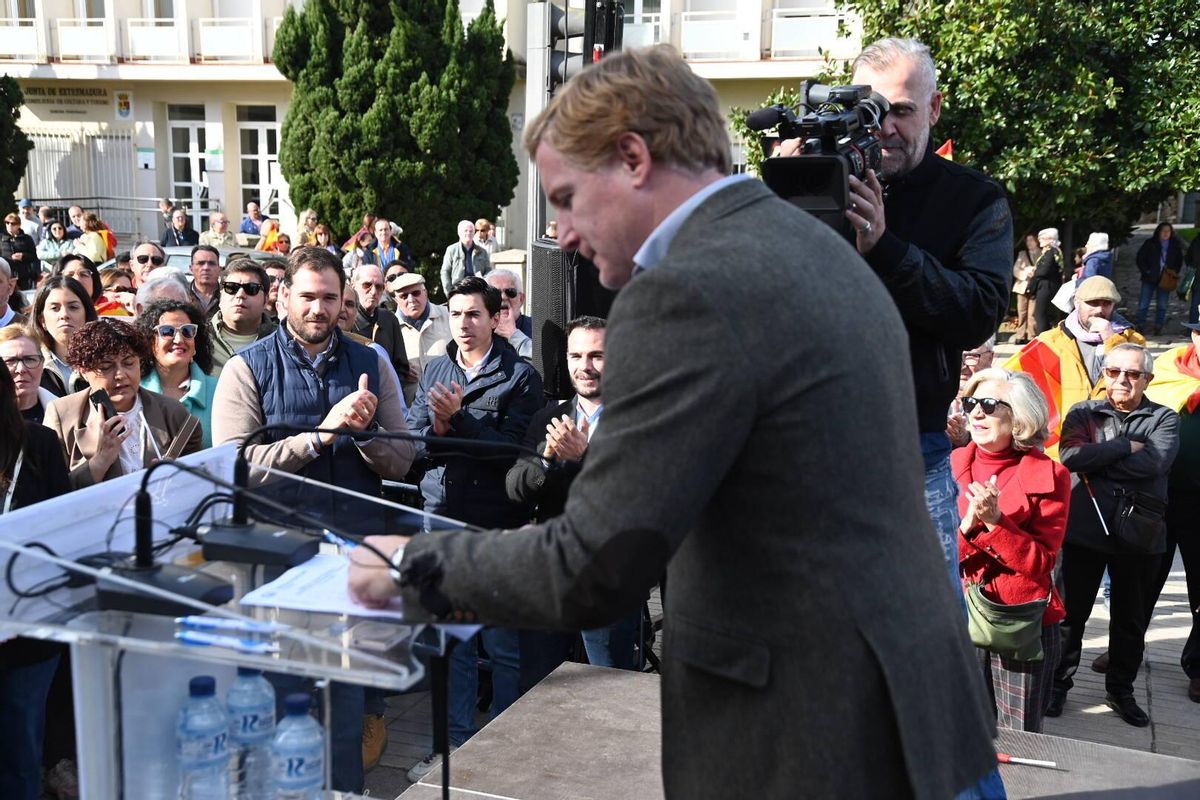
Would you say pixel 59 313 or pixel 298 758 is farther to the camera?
pixel 59 313

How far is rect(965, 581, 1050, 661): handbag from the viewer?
497 cm

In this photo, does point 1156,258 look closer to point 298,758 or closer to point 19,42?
point 298,758

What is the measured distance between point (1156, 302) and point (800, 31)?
33.3ft

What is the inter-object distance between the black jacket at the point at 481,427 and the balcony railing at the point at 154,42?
26635mm

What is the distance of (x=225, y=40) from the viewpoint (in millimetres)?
29281

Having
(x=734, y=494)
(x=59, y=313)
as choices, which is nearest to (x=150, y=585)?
(x=734, y=494)

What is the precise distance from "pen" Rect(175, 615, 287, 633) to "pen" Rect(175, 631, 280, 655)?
0.01 metres

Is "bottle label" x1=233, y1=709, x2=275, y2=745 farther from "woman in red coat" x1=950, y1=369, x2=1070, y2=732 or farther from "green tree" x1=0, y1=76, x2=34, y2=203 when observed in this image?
"green tree" x1=0, y1=76, x2=34, y2=203

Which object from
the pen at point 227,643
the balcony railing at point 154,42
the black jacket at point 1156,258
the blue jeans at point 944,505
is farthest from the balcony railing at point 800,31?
the pen at point 227,643

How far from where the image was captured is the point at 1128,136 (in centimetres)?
1680

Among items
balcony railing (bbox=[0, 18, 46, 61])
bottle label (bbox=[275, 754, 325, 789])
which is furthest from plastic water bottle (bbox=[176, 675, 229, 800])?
balcony railing (bbox=[0, 18, 46, 61])

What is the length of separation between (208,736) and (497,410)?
344 cm

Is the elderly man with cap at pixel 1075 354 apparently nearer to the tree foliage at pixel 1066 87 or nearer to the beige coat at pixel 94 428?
the beige coat at pixel 94 428

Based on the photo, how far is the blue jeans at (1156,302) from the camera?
19.9 metres
